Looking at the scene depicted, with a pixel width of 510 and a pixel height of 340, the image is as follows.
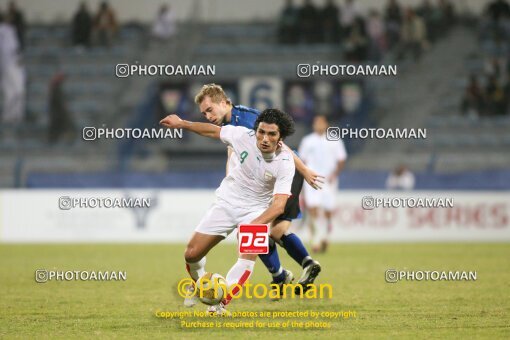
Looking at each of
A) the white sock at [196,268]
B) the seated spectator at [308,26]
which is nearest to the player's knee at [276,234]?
the white sock at [196,268]

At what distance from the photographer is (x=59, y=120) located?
77.2ft

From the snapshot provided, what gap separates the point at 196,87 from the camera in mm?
23531

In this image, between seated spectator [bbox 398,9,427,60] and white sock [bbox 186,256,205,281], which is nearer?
white sock [bbox 186,256,205,281]

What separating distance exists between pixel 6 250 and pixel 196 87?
25.2 ft

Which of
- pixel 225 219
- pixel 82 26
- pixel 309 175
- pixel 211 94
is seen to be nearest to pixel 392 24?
pixel 82 26

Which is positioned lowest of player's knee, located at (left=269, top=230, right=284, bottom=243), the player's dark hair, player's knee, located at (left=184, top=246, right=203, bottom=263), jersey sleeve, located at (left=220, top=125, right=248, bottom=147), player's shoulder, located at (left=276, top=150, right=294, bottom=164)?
player's knee, located at (left=184, top=246, right=203, bottom=263)

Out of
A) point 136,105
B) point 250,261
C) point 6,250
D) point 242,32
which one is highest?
point 242,32

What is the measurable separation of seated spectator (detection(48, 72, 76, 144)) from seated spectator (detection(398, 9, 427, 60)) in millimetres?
9264

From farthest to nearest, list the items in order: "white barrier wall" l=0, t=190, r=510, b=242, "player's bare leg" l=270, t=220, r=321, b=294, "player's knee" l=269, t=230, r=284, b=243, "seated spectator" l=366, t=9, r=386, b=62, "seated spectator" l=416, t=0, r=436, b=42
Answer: "seated spectator" l=416, t=0, r=436, b=42
"seated spectator" l=366, t=9, r=386, b=62
"white barrier wall" l=0, t=190, r=510, b=242
"player's knee" l=269, t=230, r=284, b=243
"player's bare leg" l=270, t=220, r=321, b=294

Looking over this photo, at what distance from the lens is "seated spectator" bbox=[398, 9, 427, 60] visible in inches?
1026

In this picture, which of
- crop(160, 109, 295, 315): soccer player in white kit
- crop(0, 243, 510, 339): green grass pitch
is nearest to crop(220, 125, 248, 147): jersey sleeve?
crop(160, 109, 295, 315): soccer player in white kit

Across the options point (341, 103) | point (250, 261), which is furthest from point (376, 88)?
point (250, 261)

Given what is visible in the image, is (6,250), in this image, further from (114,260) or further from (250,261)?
(250,261)

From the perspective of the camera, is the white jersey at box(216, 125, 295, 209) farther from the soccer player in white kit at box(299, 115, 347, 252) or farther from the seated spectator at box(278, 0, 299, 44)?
the seated spectator at box(278, 0, 299, 44)
